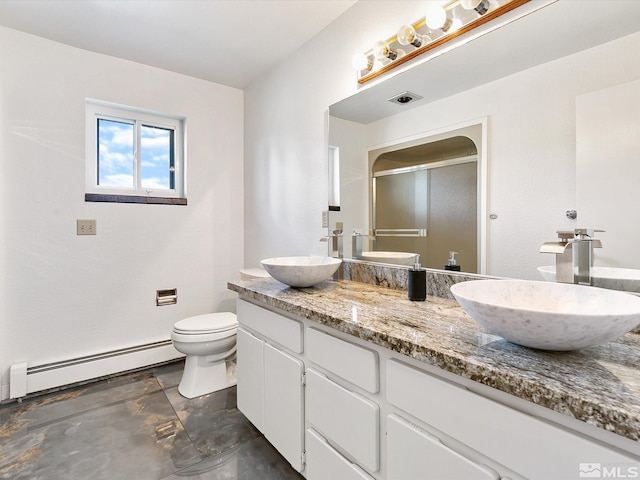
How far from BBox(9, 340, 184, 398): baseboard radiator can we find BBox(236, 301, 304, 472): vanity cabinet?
3.81 ft

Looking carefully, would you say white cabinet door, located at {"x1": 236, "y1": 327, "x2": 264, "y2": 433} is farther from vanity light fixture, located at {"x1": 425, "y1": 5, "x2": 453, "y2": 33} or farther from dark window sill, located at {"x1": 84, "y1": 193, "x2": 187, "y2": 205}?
vanity light fixture, located at {"x1": 425, "y1": 5, "x2": 453, "y2": 33}

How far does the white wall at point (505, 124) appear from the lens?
1.04 m

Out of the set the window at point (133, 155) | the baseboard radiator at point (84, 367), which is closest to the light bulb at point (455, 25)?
the window at point (133, 155)

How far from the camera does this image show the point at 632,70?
93cm

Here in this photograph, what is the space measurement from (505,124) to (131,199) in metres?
2.42

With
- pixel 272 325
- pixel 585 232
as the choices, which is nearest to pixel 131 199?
pixel 272 325

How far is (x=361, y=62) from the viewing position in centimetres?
167

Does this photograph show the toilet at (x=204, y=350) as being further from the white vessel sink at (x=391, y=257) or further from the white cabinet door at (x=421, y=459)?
the white cabinet door at (x=421, y=459)

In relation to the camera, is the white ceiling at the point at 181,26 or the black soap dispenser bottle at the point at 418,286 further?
the white ceiling at the point at 181,26

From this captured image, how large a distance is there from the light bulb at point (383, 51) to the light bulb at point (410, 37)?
10 cm

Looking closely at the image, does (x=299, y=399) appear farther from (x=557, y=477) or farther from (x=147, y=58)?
(x=147, y=58)

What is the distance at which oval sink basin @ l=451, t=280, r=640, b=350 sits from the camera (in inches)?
23.4

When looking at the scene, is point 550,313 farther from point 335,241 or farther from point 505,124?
point 335,241

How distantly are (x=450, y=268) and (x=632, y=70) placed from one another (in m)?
0.82
